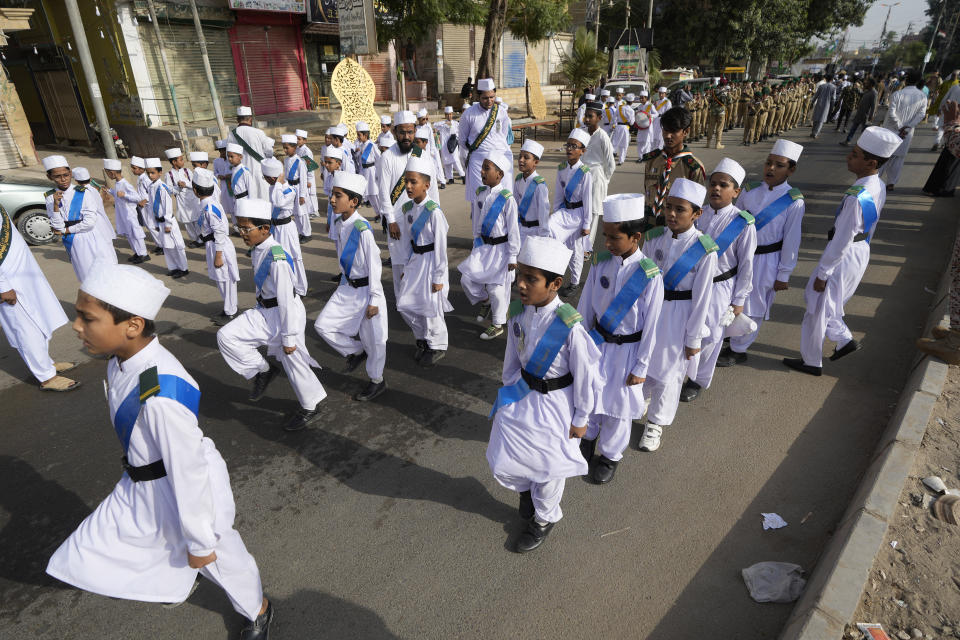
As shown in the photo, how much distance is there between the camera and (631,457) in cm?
418

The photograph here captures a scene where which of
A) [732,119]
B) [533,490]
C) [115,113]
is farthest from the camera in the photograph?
[732,119]

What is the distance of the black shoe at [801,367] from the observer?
5.19m

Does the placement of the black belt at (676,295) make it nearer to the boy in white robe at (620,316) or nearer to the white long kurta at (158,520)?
the boy in white robe at (620,316)

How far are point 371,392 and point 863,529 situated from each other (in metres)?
3.77

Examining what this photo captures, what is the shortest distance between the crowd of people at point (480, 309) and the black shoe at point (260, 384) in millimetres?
15

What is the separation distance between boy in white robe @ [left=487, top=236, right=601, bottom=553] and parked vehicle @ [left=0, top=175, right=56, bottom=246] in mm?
10075

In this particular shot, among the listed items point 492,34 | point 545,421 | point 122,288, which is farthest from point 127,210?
point 492,34

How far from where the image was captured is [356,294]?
4.84 metres

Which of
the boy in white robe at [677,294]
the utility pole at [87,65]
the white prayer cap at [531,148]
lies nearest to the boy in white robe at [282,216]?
the white prayer cap at [531,148]

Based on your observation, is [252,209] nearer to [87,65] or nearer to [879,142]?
[879,142]

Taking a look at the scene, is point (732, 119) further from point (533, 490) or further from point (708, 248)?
point (533, 490)

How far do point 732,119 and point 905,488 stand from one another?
2340 cm

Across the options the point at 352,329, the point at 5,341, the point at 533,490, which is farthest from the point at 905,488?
the point at 5,341

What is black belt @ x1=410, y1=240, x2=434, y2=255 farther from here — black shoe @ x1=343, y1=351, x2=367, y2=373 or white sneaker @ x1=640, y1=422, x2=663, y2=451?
white sneaker @ x1=640, y1=422, x2=663, y2=451
